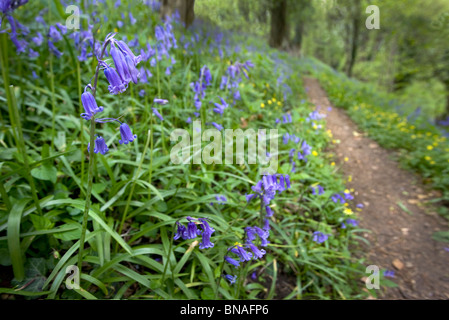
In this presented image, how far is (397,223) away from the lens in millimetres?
3016

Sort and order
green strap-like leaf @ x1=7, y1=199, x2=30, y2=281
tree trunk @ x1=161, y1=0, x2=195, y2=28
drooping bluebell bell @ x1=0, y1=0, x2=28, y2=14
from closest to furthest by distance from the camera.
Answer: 1. drooping bluebell bell @ x1=0, y1=0, x2=28, y2=14
2. green strap-like leaf @ x1=7, y1=199, x2=30, y2=281
3. tree trunk @ x1=161, y1=0, x2=195, y2=28

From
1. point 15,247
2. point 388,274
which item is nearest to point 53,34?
point 15,247

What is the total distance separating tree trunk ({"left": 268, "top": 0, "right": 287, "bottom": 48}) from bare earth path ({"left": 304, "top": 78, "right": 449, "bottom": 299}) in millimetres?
6824

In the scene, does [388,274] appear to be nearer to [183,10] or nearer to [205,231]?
[205,231]

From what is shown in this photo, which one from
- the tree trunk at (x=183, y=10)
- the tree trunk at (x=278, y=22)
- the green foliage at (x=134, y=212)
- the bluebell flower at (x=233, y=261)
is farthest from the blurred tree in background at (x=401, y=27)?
the bluebell flower at (x=233, y=261)

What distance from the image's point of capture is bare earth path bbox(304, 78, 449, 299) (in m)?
2.22

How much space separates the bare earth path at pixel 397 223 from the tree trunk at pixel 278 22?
6.82 metres

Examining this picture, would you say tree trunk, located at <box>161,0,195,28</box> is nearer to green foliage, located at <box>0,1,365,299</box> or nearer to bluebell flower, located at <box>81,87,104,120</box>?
green foliage, located at <box>0,1,365,299</box>

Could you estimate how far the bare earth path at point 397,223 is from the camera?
2.22m

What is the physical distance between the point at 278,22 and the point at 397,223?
925 centimetres

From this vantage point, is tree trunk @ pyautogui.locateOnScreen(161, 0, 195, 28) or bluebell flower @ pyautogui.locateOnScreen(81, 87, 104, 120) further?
tree trunk @ pyautogui.locateOnScreen(161, 0, 195, 28)

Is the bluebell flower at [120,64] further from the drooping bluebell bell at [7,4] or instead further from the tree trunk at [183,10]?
the tree trunk at [183,10]

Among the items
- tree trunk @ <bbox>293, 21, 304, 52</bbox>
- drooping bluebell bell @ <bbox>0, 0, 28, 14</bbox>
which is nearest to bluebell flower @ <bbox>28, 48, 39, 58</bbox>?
drooping bluebell bell @ <bbox>0, 0, 28, 14</bbox>
